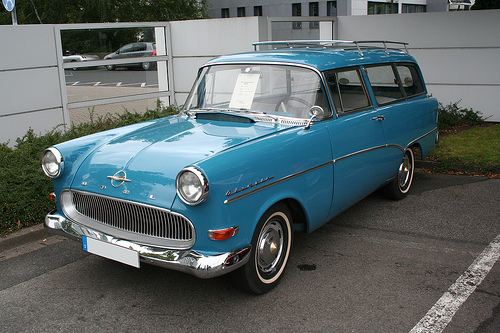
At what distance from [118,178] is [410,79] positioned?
13.0ft

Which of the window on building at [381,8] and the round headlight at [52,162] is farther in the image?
the window on building at [381,8]

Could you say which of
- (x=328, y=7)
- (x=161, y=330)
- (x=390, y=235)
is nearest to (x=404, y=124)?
(x=390, y=235)

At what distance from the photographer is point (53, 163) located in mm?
4059

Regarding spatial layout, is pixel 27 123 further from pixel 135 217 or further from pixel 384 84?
pixel 384 84

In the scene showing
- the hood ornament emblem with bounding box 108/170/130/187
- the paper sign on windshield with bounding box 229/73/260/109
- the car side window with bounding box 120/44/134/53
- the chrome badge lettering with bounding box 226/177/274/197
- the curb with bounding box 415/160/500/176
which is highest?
the car side window with bounding box 120/44/134/53

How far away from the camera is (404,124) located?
5.67m

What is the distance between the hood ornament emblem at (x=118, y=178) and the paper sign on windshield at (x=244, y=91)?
1.37 meters

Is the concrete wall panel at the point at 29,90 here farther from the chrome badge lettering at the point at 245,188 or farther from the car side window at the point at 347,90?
the chrome badge lettering at the point at 245,188

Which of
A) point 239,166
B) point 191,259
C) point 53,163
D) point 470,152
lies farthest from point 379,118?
point 470,152

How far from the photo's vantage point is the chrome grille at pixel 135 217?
3393mm

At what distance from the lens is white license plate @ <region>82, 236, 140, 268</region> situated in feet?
Result: 11.3

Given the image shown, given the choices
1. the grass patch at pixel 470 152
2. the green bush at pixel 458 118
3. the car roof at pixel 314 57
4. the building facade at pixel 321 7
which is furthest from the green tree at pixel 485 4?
the building facade at pixel 321 7

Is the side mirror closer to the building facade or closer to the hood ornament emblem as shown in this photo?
the hood ornament emblem

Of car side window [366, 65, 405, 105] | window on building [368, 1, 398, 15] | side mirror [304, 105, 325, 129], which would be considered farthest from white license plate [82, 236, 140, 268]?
window on building [368, 1, 398, 15]
